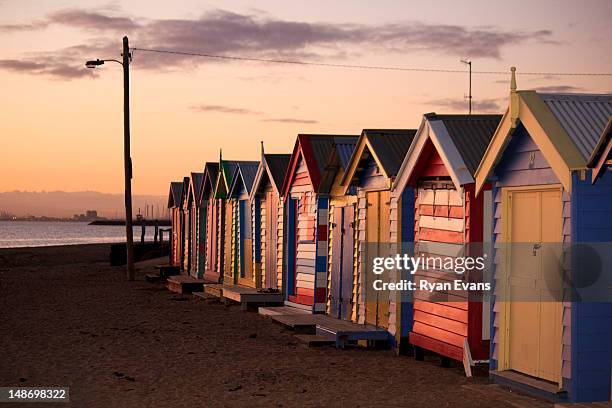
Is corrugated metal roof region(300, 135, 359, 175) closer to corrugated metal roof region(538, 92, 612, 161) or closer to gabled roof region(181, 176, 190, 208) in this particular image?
corrugated metal roof region(538, 92, 612, 161)

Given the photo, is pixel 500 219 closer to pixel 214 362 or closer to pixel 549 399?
pixel 549 399

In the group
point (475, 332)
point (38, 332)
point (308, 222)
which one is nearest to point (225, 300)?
point (308, 222)

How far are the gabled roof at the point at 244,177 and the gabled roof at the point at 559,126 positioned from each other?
14439mm

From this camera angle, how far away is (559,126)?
1082cm

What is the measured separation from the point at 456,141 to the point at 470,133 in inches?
14.8

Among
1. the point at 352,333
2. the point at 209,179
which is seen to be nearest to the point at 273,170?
the point at 209,179

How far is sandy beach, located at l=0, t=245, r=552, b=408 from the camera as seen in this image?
1146cm

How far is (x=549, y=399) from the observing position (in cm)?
1088

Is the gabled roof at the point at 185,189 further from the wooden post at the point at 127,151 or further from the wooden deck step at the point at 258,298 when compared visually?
the wooden deck step at the point at 258,298

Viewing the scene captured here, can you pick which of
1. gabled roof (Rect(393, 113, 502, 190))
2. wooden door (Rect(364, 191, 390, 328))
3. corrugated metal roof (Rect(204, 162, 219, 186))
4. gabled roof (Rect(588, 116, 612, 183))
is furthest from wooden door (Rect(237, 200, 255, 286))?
gabled roof (Rect(588, 116, 612, 183))

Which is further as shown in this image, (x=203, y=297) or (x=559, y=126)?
(x=203, y=297)

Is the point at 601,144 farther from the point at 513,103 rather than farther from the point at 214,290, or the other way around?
the point at 214,290

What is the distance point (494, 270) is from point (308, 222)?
8841 mm

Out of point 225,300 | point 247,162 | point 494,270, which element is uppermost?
point 247,162
